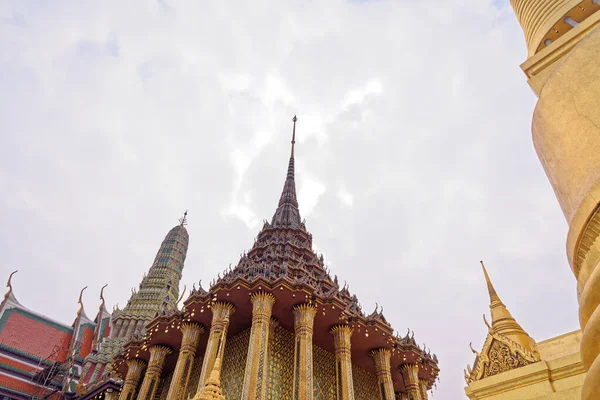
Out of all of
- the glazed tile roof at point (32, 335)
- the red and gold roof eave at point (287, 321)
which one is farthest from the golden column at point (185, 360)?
the glazed tile roof at point (32, 335)

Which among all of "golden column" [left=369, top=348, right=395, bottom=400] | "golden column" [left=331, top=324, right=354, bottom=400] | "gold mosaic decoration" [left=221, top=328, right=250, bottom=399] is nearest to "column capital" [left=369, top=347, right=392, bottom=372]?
"golden column" [left=369, top=348, right=395, bottom=400]

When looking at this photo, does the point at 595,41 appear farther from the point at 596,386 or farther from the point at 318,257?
the point at 318,257

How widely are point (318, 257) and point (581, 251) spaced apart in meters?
21.3

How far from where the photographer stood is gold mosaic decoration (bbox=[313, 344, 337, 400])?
52.3 feet

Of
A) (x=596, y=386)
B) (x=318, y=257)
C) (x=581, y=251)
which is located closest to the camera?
(x=596, y=386)

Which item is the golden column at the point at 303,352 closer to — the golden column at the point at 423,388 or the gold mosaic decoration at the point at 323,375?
the gold mosaic decoration at the point at 323,375

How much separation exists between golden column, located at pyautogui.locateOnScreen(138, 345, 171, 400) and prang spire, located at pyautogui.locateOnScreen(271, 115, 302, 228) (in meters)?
9.78

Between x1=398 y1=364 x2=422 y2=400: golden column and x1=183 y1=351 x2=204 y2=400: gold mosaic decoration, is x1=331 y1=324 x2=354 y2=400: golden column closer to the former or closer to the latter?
x1=398 y1=364 x2=422 y2=400: golden column

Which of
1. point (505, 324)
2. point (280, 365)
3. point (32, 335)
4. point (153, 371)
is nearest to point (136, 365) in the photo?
point (153, 371)

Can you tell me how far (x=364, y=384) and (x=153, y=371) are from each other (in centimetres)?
889

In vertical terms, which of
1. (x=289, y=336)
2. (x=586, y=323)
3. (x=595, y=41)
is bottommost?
(x=586, y=323)

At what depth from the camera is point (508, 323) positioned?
9828 millimetres

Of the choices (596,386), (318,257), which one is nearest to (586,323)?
(596,386)

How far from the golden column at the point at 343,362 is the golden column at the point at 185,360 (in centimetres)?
523
